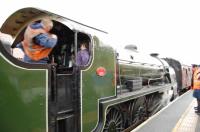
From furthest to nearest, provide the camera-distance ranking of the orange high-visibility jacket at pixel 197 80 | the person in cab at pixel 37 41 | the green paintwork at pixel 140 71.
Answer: the orange high-visibility jacket at pixel 197 80
the green paintwork at pixel 140 71
the person in cab at pixel 37 41

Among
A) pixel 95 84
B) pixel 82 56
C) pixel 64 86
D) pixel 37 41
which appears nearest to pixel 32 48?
pixel 37 41

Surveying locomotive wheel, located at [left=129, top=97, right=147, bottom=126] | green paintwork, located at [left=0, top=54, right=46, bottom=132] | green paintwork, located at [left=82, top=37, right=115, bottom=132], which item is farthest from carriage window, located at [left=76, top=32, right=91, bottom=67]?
locomotive wheel, located at [left=129, top=97, right=147, bottom=126]

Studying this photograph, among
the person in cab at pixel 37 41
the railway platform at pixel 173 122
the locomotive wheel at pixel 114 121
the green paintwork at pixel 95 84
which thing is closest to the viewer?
the person in cab at pixel 37 41

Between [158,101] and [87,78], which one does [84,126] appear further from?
[158,101]

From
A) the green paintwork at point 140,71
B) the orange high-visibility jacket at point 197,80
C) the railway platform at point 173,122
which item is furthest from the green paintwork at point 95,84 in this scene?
the orange high-visibility jacket at point 197,80

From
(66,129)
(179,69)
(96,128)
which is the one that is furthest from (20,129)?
(179,69)

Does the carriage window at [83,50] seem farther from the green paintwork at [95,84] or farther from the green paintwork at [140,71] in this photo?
the green paintwork at [140,71]

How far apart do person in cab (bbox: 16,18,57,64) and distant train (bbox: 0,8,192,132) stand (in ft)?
0.79

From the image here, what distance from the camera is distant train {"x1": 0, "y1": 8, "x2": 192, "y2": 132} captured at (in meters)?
3.85

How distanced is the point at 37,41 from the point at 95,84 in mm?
1464

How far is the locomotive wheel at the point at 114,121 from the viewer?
6.36 metres

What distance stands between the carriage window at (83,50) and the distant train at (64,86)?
0.08ft

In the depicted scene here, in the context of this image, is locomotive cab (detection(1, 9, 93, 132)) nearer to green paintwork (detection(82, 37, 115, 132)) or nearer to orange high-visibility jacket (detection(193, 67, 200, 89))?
green paintwork (detection(82, 37, 115, 132))

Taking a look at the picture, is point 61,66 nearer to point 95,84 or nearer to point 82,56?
point 82,56
